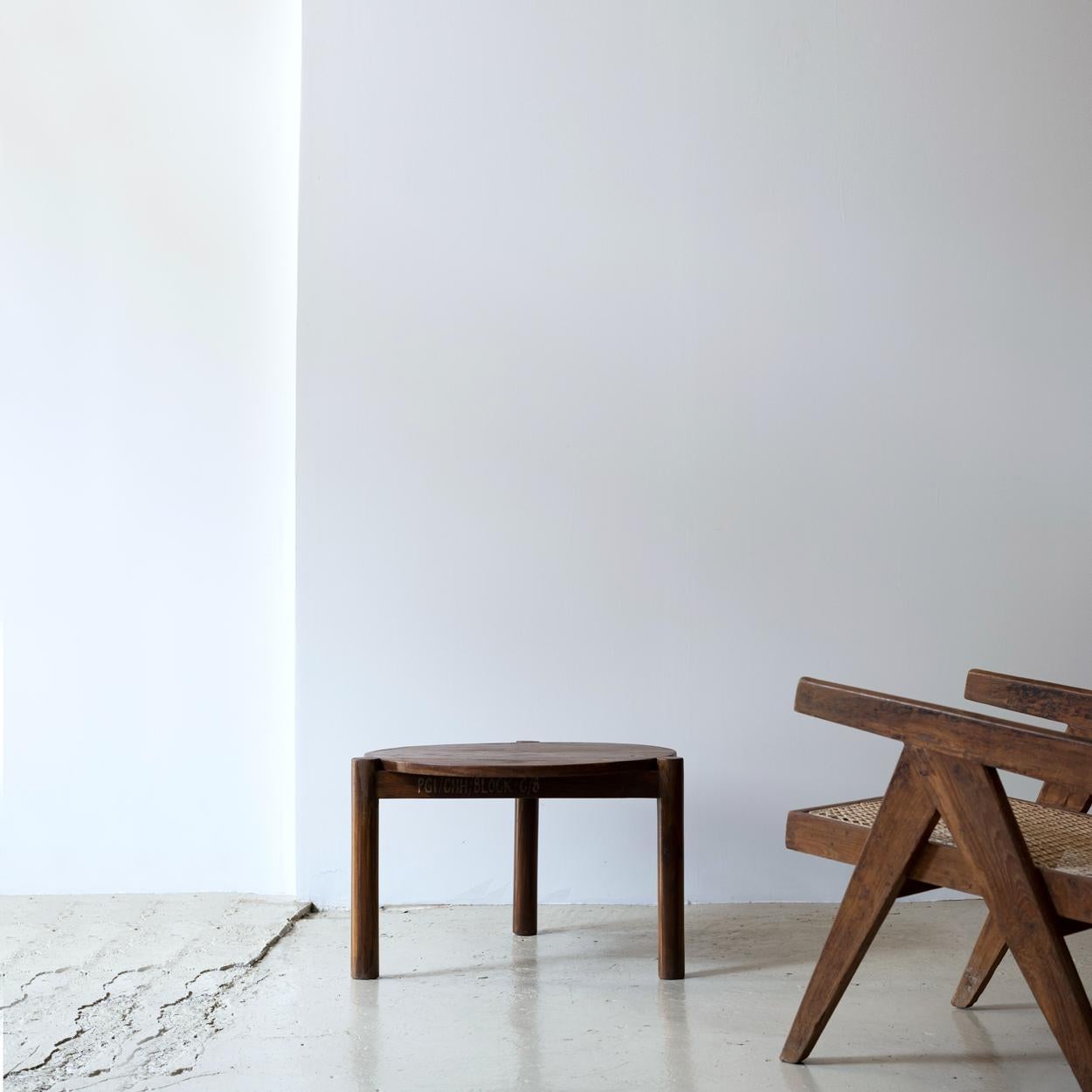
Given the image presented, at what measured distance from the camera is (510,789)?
7.35 feet

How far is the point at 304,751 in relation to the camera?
291cm

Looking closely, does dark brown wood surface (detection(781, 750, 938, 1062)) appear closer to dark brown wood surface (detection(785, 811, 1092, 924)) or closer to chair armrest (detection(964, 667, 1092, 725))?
dark brown wood surface (detection(785, 811, 1092, 924))

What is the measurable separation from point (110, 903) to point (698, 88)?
2654mm

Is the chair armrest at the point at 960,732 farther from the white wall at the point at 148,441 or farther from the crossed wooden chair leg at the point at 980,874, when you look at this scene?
the white wall at the point at 148,441

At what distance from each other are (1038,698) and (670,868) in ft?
2.62

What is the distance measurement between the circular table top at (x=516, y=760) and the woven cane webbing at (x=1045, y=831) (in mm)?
465

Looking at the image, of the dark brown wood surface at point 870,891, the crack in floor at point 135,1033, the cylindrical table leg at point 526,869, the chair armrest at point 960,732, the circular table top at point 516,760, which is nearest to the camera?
the chair armrest at point 960,732

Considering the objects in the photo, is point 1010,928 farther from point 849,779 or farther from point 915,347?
point 915,347

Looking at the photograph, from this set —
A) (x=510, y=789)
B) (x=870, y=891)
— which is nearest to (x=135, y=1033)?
(x=510, y=789)

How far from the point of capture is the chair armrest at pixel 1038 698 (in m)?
2.09

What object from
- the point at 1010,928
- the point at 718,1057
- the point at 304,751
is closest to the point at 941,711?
the point at 1010,928

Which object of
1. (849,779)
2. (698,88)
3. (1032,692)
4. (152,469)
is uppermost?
(698,88)

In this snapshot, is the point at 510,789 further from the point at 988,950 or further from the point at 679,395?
the point at 679,395

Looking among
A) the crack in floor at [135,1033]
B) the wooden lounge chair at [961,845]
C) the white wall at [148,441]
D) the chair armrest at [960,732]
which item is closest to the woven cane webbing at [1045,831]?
the wooden lounge chair at [961,845]
